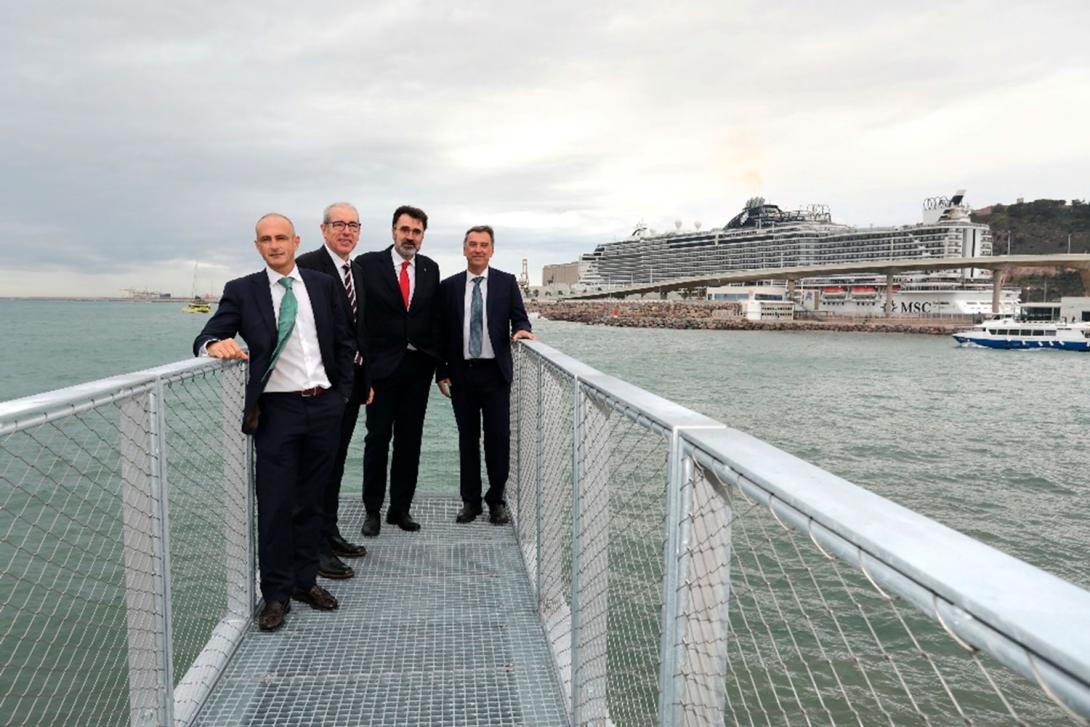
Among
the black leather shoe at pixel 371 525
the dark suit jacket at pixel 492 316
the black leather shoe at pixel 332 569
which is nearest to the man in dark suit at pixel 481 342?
the dark suit jacket at pixel 492 316

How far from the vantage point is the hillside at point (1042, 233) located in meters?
114

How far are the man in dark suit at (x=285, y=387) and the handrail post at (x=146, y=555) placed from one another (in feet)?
2.25

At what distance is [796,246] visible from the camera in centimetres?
10056

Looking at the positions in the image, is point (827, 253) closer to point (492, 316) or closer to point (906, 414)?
point (906, 414)

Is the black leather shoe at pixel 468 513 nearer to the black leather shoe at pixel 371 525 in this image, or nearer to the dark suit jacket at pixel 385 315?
the black leather shoe at pixel 371 525

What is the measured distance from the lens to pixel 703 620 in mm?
1417

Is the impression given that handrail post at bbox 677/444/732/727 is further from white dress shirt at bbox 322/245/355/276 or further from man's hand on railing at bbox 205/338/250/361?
white dress shirt at bbox 322/245/355/276

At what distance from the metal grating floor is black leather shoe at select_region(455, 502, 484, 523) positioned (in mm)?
544

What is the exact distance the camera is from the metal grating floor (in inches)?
103

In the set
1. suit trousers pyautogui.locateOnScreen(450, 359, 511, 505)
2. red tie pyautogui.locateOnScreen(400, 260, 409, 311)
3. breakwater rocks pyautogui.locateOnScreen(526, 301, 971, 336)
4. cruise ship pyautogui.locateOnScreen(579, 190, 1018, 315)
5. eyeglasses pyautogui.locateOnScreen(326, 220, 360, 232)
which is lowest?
breakwater rocks pyautogui.locateOnScreen(526, 301, 971, 336)

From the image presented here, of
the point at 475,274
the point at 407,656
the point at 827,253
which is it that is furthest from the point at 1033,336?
the point at 407,656

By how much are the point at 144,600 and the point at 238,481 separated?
1.00 meters

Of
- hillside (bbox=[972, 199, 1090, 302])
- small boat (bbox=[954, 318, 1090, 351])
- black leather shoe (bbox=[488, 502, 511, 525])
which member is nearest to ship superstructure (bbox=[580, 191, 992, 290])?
hillside (bbox=[972, 199, 1090, 302])

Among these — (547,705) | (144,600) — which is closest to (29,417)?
(144,600)
